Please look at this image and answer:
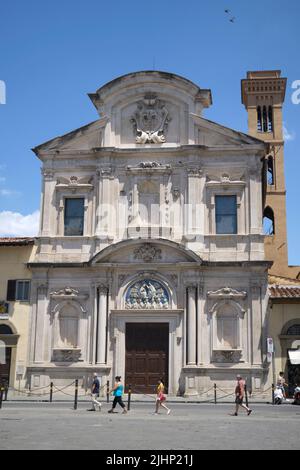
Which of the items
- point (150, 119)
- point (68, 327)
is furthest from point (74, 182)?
point (68, 327)

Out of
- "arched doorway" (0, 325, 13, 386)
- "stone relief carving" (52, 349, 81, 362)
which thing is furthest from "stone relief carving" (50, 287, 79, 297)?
"arched doorway" (0, 325, 13, 386)

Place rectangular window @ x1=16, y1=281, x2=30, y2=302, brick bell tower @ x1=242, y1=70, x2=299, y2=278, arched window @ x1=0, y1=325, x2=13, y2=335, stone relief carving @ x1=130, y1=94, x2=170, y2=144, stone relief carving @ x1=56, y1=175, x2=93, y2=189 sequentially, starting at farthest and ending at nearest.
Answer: brick bell tower @ x1=242, y1=70, x2=299, y2=278 → stone relief carving @ x1=130, y1=94, x2=170, y2=144 → stone relief carving @ x1=56, y1=175, x2=93, y2=189 → rectangular window @ x1=16, y1=281, x2=30, y2=302 → arched window @ x1=0, y1=325, x2=13, y2=335

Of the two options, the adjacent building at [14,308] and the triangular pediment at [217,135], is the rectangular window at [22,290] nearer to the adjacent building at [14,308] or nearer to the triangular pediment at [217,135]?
the adjacent building at [14,308]

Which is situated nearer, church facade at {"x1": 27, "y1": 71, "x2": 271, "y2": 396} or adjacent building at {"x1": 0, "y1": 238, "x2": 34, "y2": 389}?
church facade at {"x1": 27, "y1": 71, "x2": 271, "y2": 396}

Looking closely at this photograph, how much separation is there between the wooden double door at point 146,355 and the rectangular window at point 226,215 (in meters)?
6.10

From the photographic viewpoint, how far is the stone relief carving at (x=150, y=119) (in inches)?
1454

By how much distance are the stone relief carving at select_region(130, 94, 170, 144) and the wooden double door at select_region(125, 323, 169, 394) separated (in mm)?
10636

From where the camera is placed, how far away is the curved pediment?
3453 cm

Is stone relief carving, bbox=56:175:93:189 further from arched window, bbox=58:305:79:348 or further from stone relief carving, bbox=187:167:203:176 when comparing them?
arched window, bbox=58:305:79:348

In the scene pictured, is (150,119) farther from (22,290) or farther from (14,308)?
(14,308)

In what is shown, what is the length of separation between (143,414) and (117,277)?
12.1 metres
